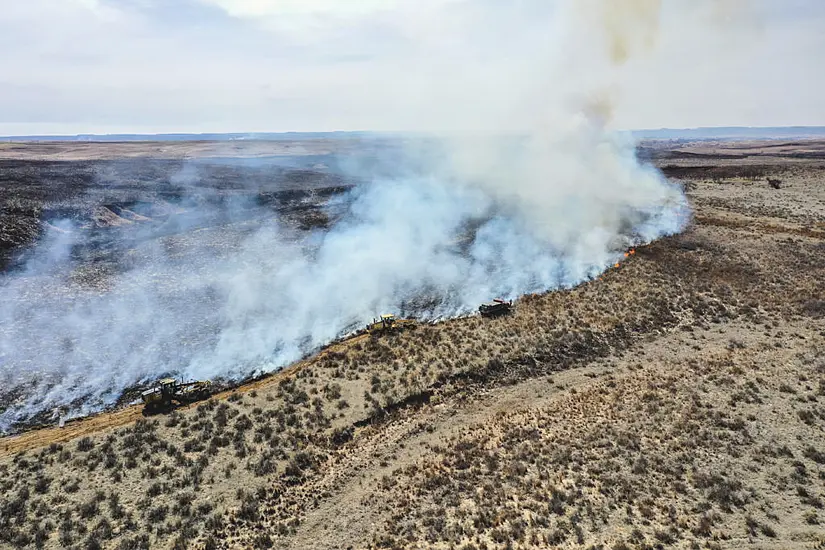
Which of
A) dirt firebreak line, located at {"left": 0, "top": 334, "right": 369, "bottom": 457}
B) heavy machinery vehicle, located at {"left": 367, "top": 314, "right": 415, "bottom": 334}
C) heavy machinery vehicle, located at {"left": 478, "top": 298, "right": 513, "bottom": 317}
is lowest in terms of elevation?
dirt firebreak line, located at {"left": 0, "top": 334, "right": 369, "bottom": 457}

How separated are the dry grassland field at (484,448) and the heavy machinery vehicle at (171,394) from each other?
1.06 meters

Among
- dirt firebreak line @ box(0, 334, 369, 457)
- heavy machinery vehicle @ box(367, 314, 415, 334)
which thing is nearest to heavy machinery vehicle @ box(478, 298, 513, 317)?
heavy machinery vehicle @ box(367, 314, 415, 334)

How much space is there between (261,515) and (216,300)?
27.6m

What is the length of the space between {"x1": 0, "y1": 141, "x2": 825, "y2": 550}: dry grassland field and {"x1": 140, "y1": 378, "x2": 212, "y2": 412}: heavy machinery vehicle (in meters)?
1.06

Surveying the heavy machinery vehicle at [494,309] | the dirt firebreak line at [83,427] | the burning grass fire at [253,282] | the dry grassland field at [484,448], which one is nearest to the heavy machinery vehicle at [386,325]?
the dry grassland field at [484,448]

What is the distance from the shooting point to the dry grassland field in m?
17.8

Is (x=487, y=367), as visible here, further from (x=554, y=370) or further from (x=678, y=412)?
(x=678, y=412)

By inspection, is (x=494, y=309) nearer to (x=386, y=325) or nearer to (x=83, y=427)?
(x=386, y=325)

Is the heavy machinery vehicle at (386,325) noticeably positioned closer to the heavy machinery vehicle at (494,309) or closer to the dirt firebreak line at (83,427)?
the heavy machinery vehicle at (494,309)

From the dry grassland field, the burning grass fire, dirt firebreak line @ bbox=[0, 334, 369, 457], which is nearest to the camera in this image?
the dry grassland field

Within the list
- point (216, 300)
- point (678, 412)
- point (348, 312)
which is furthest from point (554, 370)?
point (216, 300)

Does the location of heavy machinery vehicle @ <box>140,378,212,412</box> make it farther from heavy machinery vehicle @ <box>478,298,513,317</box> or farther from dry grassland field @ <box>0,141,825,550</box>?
heavy machinery vehicle @ <box>478,298,513,317</box>

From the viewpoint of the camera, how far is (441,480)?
66.9 feet

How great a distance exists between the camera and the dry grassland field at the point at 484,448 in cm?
1783
